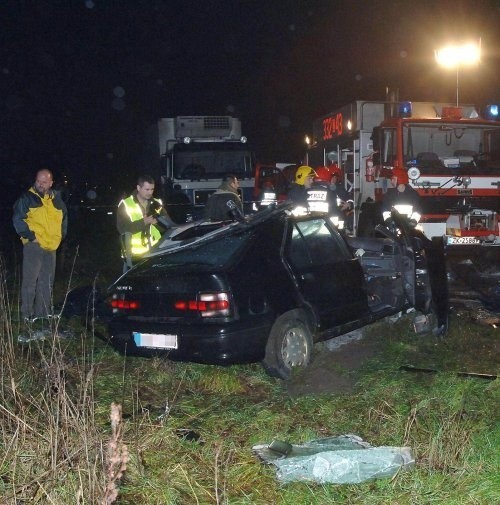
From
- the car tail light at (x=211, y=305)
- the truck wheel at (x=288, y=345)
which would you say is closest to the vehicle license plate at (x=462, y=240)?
the truck wheel at (x=288, y=345)

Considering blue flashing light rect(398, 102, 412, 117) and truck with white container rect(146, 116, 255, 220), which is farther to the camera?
truck with white container rect(146, 116, 255, 220)

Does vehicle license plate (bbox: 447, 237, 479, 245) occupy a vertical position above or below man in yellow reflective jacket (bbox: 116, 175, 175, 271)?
below

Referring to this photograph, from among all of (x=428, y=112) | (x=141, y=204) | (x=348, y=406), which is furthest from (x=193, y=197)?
(x=348, y=406)

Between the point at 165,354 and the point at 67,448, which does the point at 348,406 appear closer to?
the point at 165,354

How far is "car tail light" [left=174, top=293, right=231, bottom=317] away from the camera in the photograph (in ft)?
19.5

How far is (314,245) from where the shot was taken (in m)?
7.04

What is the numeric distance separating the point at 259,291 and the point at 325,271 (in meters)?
0.97

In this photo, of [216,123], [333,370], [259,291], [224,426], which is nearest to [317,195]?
[333,370]

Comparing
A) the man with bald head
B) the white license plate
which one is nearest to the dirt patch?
the white license plate

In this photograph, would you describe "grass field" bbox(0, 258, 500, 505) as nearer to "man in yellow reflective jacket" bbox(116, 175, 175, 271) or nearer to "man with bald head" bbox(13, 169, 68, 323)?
"man with bald head" bbox(13, 169, 68, 323)

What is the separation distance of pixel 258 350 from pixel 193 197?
12.2 metres

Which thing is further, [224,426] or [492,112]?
[492,112]

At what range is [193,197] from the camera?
18.1 meters

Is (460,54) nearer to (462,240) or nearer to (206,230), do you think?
(462,240)
